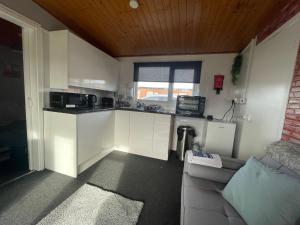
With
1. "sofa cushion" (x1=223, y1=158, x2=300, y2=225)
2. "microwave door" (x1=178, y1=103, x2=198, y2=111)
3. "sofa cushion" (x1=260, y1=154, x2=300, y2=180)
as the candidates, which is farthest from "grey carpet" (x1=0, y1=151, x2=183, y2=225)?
"microwave door" (x1=178, y1=103, x2=198, y2=111)

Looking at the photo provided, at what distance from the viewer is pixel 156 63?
3.21 metres

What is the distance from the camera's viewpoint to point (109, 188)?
177 centimetres

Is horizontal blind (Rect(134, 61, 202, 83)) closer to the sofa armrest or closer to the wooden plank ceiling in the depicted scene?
the wooden plank ceiling

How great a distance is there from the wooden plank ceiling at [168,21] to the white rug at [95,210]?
2287 mm

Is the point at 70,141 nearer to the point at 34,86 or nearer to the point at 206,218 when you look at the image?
the point at 34,86

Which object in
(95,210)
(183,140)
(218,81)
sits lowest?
(95,210)

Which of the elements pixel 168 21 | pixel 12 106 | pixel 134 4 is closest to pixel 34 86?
pixel 12 106

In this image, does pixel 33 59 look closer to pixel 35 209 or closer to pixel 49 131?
pixel 49 131

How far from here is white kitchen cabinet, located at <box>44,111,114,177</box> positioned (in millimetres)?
1894

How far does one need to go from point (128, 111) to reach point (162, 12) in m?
1.74

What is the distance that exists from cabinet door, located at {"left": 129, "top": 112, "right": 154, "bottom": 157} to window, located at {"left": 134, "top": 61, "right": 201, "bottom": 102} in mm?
798

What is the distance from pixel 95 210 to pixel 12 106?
5.67ft

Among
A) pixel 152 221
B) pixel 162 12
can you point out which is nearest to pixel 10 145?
pixel 152 221

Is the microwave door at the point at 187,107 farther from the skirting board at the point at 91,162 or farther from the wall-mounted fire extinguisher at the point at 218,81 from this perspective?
the skirting board at the point at 91,162
